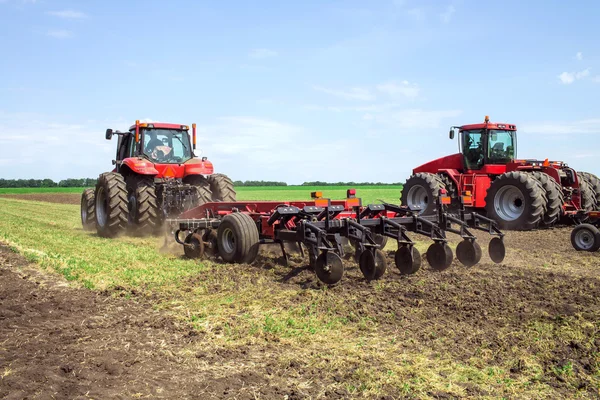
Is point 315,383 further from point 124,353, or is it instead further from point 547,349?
point 547,349

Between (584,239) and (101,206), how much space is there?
975 cm

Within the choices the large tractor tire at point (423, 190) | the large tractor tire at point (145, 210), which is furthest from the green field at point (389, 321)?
the large tractor tire at point (423, 190)

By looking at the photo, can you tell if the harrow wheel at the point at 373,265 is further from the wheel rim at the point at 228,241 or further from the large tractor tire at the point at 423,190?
the large tractor tire at the point at 423,190

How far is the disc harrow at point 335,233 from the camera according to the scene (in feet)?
22.2

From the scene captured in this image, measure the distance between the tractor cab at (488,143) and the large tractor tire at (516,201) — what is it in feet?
4.12

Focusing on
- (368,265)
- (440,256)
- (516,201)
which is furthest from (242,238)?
(516,201)

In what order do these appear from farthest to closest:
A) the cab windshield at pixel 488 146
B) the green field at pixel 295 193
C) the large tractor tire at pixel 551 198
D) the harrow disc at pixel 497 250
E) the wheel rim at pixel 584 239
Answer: the green field at pixel 295 193
the cab windshield at pixel 488 146
the large tractor tire at pixel 551 198
the wheel rim at pixel 584 239
the harrow disc at pixel 497 250

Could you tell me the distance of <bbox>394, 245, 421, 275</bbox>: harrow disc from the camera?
23.3 feet

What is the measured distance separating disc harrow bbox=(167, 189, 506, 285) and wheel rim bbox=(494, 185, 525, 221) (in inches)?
197

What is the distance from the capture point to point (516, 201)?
13352mm

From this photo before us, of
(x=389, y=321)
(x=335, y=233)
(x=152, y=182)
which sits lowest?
(x=389, y=321)

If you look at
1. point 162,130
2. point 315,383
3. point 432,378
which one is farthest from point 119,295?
point 162,130

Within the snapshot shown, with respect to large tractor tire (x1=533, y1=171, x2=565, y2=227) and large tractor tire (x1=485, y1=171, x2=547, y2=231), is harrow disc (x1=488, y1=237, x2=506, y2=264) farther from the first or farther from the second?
large tractor tire (x1=533, y1=171, x2=565, y2=227)

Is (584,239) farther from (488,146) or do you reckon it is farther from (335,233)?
(335,233)
